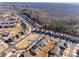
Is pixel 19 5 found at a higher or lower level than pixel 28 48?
higher

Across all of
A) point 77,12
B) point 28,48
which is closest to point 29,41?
point 28,48

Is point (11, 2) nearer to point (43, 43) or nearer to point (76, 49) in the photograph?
point (43, 43)

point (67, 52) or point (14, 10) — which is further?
point (14, 10)

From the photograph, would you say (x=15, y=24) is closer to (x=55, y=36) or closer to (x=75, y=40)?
(x=55, y=36)

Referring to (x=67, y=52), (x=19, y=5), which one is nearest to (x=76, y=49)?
(x=67, y=52)

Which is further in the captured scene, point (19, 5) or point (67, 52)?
point (19, 5)

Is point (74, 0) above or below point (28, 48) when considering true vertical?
above

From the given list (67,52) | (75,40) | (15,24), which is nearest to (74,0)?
(75,40)

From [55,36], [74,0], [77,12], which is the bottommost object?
[55,36]

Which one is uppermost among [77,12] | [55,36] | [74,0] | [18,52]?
[74,0]
